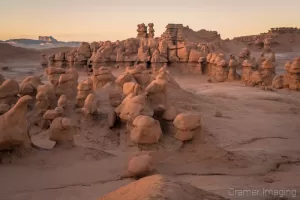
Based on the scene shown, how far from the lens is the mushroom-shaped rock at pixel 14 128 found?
4.93 metres

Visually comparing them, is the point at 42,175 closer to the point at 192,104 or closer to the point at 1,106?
the point at 1,106

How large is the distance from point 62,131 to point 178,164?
1871 mm

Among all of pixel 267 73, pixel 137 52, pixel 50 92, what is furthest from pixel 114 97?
pixel 137 52

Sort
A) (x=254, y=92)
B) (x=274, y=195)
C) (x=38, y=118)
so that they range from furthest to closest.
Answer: (x=254, y=92) → (x=38, y=118) → (x=274, y=195)

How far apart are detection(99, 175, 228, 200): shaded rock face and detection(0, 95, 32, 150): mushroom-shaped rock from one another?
101 inches

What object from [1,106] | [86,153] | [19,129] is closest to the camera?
[19,129]

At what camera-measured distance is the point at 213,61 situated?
17.6 meters

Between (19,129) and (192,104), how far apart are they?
5628mm

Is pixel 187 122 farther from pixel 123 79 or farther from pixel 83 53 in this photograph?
pixel 83 53

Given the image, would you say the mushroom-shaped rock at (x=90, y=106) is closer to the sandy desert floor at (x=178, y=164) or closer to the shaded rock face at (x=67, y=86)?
the sandy desert floor at (x=178, y=164)

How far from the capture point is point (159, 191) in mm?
2676

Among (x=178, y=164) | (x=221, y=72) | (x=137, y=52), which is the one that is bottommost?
(x=178, y=164)

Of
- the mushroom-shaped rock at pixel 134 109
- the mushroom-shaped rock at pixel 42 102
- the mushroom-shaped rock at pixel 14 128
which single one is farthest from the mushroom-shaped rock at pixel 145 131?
the mushroom-shaped rock at pixel 42 102

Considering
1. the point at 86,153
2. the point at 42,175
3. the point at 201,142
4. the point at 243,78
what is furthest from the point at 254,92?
the point at 42,175
